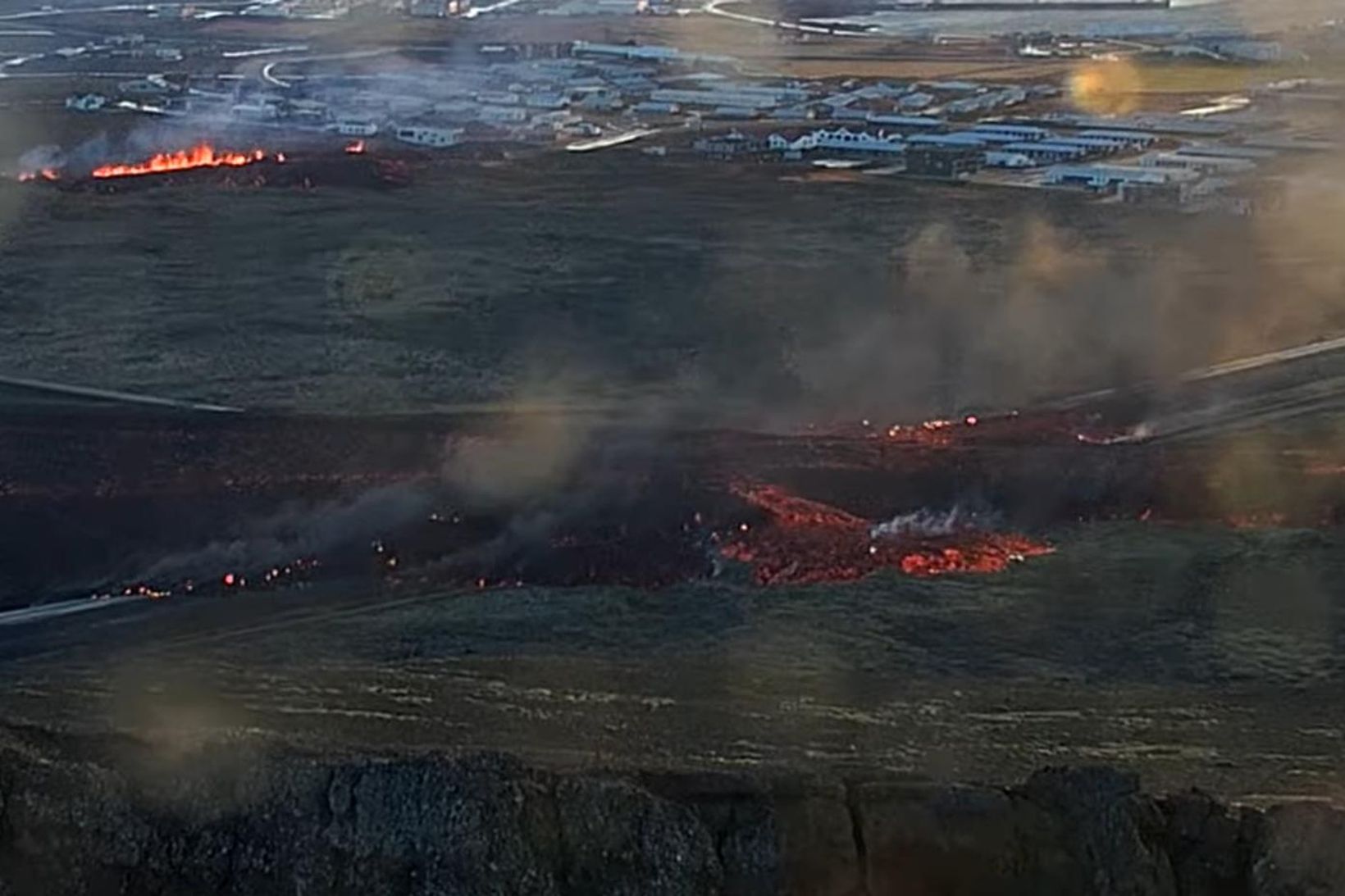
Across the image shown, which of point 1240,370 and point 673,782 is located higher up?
point 673,782

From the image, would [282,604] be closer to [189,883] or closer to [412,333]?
[189,883]

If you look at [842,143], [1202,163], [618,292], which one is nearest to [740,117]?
[842,143]

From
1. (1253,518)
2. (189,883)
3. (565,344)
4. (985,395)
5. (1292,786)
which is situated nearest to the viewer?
(189,883)

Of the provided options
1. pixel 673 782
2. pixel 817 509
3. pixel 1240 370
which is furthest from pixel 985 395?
pixel 673 782

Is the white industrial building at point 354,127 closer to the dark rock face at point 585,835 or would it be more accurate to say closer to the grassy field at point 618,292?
the grassy field at point 618,292

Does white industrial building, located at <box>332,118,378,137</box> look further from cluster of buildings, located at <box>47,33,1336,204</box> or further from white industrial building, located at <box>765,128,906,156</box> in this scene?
white industrial building, located at <box>765,128,906,156</box>

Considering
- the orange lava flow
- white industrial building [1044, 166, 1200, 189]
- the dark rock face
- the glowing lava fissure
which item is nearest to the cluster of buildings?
white industrial building [1044, 166, 1200, 189]
